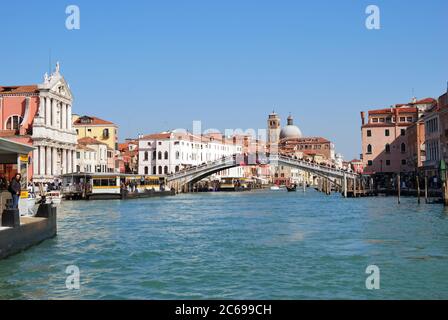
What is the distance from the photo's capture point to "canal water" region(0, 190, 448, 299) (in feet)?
20.5

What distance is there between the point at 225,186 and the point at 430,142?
74.8 ft

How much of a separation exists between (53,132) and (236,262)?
86.4ft

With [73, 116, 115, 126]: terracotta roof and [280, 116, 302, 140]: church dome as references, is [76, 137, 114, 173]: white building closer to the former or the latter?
[73, 116, 115, 126]: terracotta roof

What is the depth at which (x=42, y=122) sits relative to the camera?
31281 millimetres

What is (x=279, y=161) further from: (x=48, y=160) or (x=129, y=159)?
(x=129, y=159)

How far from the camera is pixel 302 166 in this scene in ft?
120

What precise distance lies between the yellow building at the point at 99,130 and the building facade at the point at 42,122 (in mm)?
9992

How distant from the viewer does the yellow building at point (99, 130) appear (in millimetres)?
44719

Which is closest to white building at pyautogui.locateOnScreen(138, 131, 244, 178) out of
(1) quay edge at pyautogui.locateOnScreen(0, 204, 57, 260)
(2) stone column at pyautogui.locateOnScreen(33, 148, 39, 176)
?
(2) stone column at pyautogui.locateOnScreen(33, 148, 39, 176)

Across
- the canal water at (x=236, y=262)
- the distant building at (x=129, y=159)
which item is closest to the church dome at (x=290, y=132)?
the distant building at (x=129, y=159)

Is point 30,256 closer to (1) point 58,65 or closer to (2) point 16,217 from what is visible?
(2) point 16,217

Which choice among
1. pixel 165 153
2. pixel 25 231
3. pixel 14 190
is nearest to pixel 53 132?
pixel 165 153

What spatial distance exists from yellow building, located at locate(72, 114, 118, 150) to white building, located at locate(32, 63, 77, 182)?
30.2 ft
